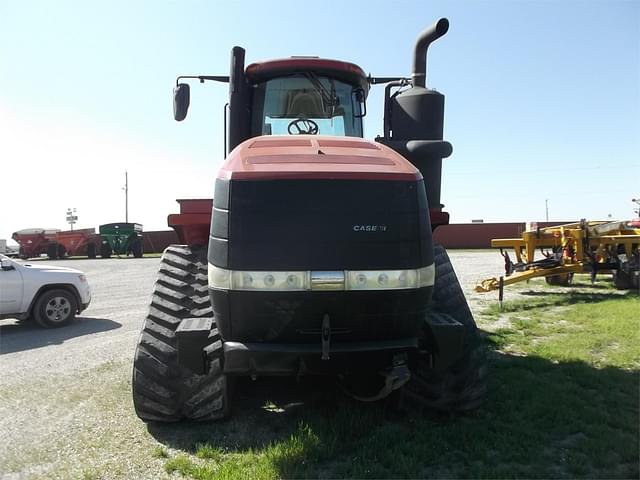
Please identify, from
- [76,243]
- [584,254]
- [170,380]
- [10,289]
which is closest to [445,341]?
[170,380]

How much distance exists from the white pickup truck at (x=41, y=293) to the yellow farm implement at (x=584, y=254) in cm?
757

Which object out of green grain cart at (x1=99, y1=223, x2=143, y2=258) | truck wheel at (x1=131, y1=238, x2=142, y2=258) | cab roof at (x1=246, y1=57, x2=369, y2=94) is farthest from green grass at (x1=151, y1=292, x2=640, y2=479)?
green grain cart at (x1=99, y1=223, x2=143, y2=258)

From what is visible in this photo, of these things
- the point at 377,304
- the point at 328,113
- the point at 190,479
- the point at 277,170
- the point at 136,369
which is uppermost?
the point at 328,113

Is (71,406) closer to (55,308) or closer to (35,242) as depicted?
(55,308)

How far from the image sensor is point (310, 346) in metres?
3.04

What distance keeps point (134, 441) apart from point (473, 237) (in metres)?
35.8

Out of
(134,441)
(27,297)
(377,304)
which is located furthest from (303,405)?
(27,297)

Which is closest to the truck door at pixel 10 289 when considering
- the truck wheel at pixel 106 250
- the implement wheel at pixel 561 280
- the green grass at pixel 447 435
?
the green grass at pixel 447 435

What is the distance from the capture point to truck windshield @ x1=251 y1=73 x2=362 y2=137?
4.81m

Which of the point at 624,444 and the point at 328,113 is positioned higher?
the point at 328,113

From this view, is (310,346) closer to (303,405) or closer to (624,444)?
(303,405)

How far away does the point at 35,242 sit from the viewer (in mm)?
32125

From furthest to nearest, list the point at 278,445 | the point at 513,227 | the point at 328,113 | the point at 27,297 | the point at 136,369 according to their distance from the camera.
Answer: the point at 513,227
the point at 27,297
the point at 328,113
the point at 136,369
the point at 278,445

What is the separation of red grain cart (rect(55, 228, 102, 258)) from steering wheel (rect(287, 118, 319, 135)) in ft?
102
